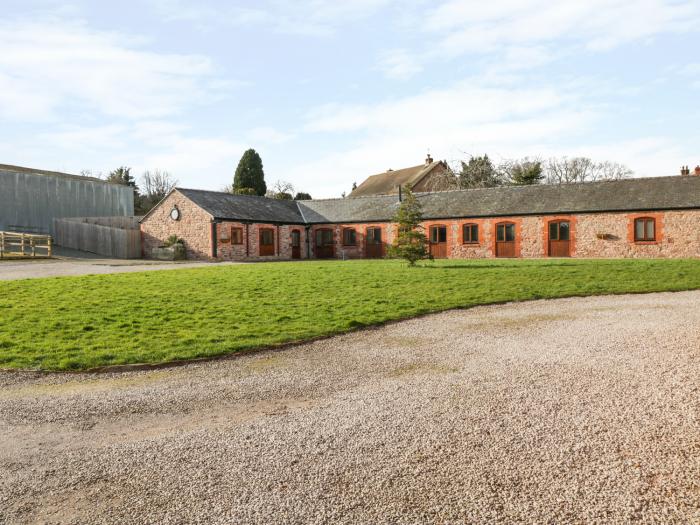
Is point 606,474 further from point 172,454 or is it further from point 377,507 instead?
point 172,454

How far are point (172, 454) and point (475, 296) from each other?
1068cm

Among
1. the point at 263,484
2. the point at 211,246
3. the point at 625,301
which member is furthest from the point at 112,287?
the point at 211,246

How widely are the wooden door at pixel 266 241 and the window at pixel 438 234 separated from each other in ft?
37.2

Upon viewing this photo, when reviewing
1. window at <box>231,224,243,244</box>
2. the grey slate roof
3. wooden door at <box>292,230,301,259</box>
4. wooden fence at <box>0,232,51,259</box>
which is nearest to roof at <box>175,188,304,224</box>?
the grey slate roof

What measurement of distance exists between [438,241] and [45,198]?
3075 cm

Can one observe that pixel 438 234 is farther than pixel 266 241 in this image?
No

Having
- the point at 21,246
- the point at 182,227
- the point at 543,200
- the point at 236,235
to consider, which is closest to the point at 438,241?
the point at 543,200

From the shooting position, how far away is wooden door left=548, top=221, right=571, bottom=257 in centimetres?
3111

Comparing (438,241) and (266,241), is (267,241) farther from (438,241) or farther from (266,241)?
(438,241)

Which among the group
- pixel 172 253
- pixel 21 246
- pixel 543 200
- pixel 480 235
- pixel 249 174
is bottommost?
pixel 172 253

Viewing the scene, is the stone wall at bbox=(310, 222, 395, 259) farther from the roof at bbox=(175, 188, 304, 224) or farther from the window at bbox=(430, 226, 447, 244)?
the window at bbox=(430, 226, 447, 244)

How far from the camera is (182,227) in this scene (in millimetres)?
34562

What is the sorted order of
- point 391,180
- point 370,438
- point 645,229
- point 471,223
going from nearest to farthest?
point 370,438, point 645,229, point 471,223, point 391,180

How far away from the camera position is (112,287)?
15711 mm
